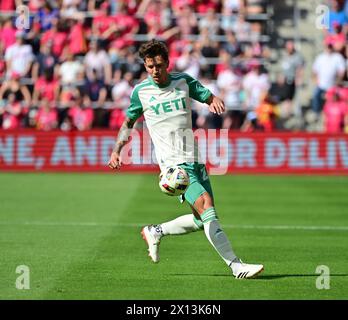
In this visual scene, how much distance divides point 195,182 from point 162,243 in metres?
3.39

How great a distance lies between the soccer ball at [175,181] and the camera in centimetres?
1095

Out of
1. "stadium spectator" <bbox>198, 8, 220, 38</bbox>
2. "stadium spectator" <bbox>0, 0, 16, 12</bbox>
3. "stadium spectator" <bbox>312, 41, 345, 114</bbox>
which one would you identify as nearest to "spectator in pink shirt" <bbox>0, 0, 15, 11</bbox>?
"stadium spectator" <bbox>0, 0, 16, 12</bbox>

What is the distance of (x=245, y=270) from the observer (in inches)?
422

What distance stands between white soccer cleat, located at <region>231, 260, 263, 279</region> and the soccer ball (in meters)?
1.00

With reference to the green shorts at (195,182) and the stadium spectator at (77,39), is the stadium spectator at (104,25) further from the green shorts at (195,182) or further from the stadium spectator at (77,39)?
the green shorts at (195,182)

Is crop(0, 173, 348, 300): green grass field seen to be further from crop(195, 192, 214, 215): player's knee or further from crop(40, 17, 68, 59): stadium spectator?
crop(40, 17, 68, 59): stadium spectator

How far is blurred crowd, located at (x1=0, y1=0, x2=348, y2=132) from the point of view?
2788cm

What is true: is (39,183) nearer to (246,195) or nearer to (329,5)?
(246,195)

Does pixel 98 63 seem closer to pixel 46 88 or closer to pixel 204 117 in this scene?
pixel 46 88

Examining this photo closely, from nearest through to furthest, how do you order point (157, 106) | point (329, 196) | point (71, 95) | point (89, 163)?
1. point (157, 106)
2. point (329, 196)
3. point (89, 163)
4. point (71, 95)

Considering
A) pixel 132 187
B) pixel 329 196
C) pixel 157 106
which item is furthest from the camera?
pixel 132 187

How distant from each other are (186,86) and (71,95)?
682 inches
